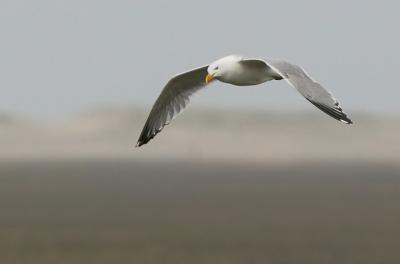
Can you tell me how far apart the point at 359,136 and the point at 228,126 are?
18837 mm

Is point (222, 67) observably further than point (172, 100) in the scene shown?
No

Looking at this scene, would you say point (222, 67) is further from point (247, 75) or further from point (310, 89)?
point (310, 89)

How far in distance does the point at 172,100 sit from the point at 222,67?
240 centimetres

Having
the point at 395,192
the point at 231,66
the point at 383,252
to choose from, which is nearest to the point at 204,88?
the point at 231,66

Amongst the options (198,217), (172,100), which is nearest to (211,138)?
(198,217)

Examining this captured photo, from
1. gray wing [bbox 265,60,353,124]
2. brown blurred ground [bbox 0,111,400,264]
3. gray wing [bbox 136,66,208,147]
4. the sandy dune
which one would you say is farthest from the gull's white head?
the sandy dune

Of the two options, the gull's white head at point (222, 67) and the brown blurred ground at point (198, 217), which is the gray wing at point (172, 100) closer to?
the gull's white head at point (222, 67)

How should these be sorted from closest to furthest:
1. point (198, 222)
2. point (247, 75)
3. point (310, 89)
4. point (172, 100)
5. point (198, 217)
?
point (310, 89), point (247, 75), point (172, 100), point (198, 222), point (198, 217)

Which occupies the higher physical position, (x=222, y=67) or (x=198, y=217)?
(x=222, y=67)

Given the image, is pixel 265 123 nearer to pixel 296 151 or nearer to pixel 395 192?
pixel 296 151

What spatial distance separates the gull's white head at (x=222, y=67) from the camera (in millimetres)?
13406

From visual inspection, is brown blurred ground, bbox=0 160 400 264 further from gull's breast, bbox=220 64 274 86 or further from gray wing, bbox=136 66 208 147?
gull's breast, bbox=220 64 274 86

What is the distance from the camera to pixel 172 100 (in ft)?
51.7

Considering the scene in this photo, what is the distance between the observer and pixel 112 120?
156125 millimetres
